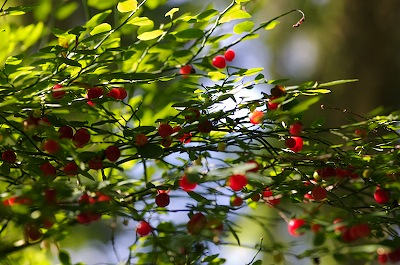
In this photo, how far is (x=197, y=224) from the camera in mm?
599

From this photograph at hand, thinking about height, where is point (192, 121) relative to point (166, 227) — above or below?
above

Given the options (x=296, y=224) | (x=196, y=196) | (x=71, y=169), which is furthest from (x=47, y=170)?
(x=296, y=224)

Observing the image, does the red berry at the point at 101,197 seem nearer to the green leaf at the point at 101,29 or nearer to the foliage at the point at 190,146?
the foliage at the point at 190,146

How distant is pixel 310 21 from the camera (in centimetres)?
246

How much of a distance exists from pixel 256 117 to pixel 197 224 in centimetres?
13

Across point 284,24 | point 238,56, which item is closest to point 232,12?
point 284,24

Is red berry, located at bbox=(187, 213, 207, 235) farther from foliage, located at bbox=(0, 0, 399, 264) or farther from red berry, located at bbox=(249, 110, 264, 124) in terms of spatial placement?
red berry, located at bbox=(249, 110, 264, 124)

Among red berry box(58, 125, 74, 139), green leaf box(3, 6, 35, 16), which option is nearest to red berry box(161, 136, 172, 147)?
red berry box(58, 125, 74, 139)

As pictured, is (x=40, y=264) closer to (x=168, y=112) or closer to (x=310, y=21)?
(x=168, y=112)

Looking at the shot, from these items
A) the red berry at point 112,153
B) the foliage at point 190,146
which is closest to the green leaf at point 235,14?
the foliage at point 190,146

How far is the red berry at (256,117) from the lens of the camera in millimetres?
631

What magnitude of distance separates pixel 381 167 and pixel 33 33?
1.61 feet

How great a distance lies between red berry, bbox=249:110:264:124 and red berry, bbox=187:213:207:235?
0.11m

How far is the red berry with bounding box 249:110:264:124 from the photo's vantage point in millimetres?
631
